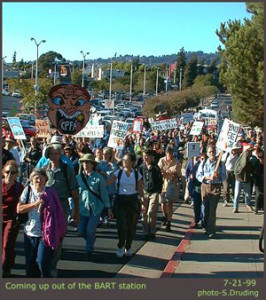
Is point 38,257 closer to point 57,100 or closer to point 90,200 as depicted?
point 90,200

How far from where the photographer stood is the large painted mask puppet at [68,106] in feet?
33.7

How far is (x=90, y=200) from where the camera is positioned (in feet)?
26.9

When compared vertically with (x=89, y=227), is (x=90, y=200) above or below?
above

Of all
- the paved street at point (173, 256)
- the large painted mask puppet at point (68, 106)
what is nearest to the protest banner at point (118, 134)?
the paved street at point (173, 256)

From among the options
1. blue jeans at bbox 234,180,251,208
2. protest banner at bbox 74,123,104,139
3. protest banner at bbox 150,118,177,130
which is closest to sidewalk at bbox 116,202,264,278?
blue jeans at bbox 234,180,251,208

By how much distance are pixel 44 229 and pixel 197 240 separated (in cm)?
440

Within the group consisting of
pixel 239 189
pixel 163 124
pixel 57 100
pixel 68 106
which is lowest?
pixel 239 189

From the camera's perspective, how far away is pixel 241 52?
20422 millimetres

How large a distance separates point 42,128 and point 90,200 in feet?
30.1

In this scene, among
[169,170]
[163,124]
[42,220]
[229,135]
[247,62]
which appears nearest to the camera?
[42,220]

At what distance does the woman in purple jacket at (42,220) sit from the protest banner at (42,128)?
34.7 ft

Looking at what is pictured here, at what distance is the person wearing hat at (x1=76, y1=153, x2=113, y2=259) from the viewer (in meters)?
8.20

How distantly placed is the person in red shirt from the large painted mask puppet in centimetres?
321

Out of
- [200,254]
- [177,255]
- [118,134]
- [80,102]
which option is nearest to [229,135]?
[80,102]
